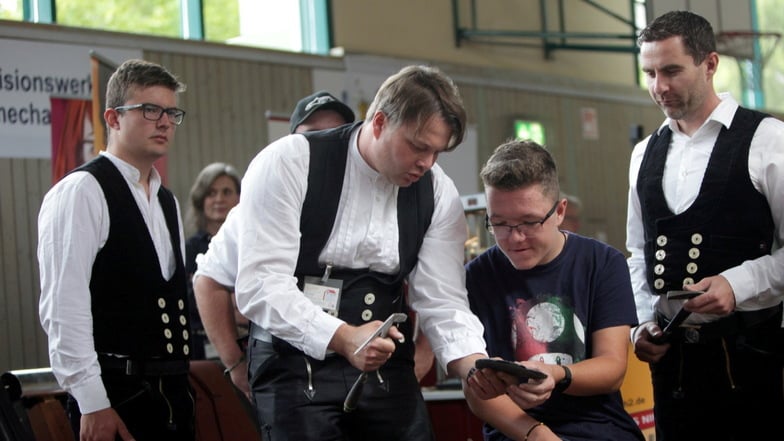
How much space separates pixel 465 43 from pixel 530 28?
1.06 metres

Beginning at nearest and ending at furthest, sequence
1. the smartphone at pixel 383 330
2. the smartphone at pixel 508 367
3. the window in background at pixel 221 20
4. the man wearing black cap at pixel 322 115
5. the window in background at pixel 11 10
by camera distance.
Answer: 1. the smartphone at pixel 383 330
2. the smartphone at pixel 508 367
3. the man wearing black cap at pixel 322 115
4. the window in background at pixel 11 10
5. the window in background at pixel 221 20

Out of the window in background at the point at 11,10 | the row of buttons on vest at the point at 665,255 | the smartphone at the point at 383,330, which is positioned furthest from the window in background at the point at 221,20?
the smartphone at the point at 383,330

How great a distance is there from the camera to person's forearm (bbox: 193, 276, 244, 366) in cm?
286

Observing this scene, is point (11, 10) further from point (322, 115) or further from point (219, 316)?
point (219, 316)

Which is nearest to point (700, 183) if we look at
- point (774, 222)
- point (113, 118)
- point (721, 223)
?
point (721, 223)

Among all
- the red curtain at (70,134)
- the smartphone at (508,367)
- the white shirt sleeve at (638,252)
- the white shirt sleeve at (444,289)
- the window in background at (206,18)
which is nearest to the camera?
the smartphone at (508,367)

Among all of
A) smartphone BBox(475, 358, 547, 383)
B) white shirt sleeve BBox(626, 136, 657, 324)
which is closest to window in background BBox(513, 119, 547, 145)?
white shirt sleeve BBox(626, 136, 657, 324)

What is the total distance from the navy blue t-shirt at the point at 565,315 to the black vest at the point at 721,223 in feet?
0.85

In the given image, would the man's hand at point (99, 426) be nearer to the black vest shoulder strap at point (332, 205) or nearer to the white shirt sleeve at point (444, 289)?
the black vest shoulder strap at point (332, 205)

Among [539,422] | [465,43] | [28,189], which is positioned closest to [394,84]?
[539,422]

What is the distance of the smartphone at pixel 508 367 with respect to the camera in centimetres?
228

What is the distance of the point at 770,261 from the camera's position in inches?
109

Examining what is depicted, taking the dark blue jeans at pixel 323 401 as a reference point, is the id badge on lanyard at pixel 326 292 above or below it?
above

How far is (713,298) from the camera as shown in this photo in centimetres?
263
